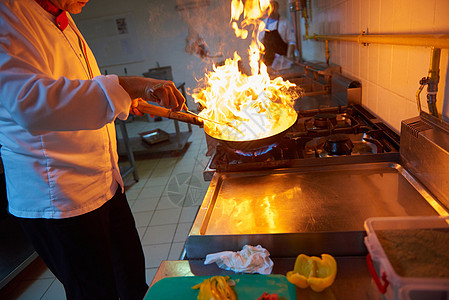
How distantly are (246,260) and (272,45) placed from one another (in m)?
3.88

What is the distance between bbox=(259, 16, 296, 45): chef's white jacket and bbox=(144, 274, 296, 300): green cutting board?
161 inches

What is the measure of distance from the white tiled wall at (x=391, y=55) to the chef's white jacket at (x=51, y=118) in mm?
1099

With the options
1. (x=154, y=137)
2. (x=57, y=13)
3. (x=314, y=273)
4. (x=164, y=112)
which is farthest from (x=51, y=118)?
(x=154, y=137)

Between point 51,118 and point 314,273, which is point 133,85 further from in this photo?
point 314,273

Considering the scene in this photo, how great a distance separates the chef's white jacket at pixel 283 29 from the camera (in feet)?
14.2

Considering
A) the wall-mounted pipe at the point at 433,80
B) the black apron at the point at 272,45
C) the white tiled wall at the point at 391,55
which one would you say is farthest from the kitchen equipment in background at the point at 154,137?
the wall-mounted pipe at the point at 433,80

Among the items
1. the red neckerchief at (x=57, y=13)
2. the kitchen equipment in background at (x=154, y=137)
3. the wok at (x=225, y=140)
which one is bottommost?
the kitchen equipment in background at (x=154, y=137)

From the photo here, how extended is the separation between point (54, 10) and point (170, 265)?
1.06 m

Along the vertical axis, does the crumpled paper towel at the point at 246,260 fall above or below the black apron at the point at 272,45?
below

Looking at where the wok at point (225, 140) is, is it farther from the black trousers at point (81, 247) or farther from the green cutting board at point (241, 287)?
the green cutting board at point (241, 287)

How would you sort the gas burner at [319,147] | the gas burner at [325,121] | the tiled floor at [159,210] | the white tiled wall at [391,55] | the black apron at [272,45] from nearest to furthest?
the white tiled wall at [391,55], the gas burner at [319,147], the gas burner at [325,121], the tiled floor at [159,210], the black apron at [272,45]

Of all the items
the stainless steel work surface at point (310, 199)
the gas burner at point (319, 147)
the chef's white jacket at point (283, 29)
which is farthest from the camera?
the chef's white jacket at point (283, 29)

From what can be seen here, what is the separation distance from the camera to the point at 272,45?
421 centimetres

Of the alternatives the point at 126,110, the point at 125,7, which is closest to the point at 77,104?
the point at 126,110
